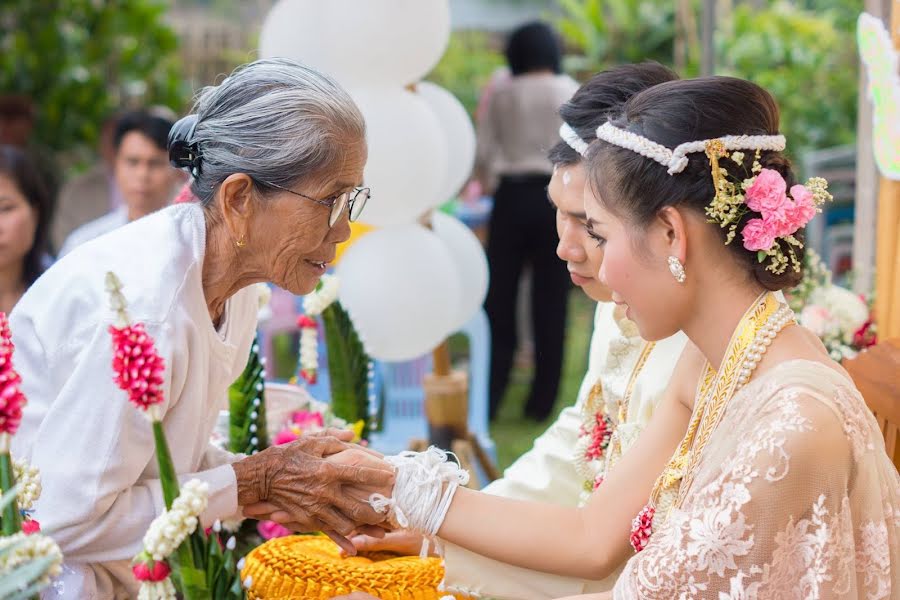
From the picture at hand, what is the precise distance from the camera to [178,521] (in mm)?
1669

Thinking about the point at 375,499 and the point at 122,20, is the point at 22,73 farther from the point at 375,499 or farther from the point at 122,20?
the point at 375,499

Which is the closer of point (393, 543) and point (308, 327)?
point (393, 543)

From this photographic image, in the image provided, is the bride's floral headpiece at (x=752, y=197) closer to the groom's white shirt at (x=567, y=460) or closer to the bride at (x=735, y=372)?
the bride at (x=735, y=372)

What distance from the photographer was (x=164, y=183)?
536cm

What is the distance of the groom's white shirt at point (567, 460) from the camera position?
2.42 m

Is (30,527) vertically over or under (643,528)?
over

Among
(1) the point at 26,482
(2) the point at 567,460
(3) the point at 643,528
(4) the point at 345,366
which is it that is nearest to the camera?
(1) the point at 26,482

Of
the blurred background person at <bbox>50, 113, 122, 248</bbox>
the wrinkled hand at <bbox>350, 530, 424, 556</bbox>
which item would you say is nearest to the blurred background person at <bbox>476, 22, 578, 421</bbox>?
the blurred background person at <bbox>50, 113, 122, 248</bbox>

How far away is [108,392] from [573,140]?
1187 millimetres

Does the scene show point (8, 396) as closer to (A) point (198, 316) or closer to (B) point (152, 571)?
(B) point (152, 571)

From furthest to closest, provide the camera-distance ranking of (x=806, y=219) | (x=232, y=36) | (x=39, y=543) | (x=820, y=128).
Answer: (x=232, y=36), (x=820, y=128), (x=806, y=219), (x=39, y=543)

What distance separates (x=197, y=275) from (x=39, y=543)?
0.74 meters

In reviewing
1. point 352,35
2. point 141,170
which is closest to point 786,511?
point 352,35

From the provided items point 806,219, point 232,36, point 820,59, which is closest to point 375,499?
point 806,219
